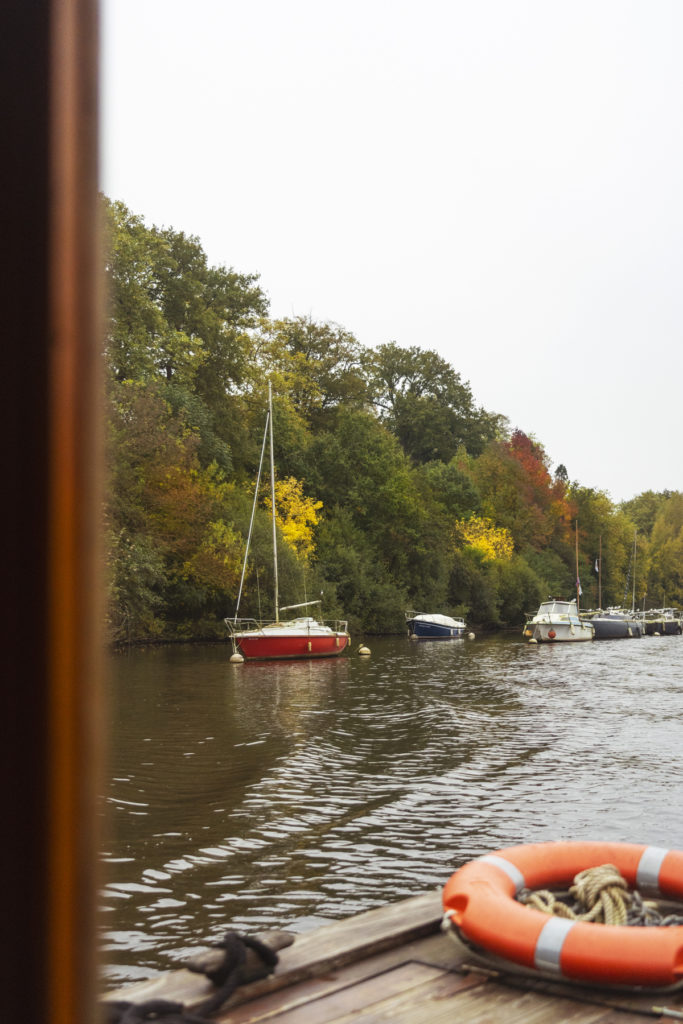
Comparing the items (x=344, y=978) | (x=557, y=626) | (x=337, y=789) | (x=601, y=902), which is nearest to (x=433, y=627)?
(x=557, y=626)

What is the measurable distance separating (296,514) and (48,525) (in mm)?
47036

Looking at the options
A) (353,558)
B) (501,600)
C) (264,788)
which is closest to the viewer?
(264,788)

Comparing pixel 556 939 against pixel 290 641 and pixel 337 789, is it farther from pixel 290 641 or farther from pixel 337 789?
pixel 290 641

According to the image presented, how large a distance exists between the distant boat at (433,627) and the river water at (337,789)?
20885 millimetres

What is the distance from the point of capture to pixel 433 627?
48.2 meters

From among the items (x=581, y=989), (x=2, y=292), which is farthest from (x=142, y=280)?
(x=2, y=292)

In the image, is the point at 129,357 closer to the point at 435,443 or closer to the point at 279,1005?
the point at 279,1005

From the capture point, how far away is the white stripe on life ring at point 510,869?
16.8 feet

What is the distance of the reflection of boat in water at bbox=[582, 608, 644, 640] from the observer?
58188mm

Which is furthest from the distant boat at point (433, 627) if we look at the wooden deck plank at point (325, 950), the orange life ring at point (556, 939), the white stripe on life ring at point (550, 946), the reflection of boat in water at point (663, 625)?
the white stripe on life ring at point (550, 946)

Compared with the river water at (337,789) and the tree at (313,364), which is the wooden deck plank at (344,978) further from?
the tree at (313,364)

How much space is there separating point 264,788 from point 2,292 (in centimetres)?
1288

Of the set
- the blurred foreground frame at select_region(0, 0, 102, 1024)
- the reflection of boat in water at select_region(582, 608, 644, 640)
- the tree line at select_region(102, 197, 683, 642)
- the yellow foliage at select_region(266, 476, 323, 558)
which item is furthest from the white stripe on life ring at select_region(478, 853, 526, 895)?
the reflection of boat in water at select_region(582, 608, 644, 640)

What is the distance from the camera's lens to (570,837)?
403 inches
